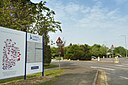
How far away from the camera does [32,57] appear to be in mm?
15102

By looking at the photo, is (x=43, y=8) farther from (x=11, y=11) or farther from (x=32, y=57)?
(x=32, y=57)

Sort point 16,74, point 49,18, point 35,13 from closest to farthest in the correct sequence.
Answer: point 16,74 < point 35,13 < point 49,18

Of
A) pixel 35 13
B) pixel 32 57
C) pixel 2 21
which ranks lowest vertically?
pixel 32 57

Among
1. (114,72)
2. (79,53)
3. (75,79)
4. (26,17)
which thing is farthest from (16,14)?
(79,53)

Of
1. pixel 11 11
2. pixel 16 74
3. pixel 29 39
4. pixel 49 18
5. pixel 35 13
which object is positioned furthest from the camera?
pixel 49 18

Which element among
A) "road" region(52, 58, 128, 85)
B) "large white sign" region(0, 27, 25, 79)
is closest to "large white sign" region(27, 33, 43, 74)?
"large white sign" region(0, 27, 25, 79)

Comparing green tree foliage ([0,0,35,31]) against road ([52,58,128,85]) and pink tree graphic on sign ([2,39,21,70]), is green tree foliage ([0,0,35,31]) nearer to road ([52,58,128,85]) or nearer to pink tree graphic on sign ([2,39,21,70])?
pink tree graphic on sign ([2,39,21,70])

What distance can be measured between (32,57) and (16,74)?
2.51 m

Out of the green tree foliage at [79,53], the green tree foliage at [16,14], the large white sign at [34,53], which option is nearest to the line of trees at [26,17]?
the green tree foliage at [16,14]

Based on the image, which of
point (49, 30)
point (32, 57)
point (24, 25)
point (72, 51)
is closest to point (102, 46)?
point (72, 51)

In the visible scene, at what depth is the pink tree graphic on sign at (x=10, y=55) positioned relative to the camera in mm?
11750

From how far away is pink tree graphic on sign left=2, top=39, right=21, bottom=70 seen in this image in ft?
38.5

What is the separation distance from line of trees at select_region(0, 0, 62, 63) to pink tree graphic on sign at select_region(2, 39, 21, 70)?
7628 mm

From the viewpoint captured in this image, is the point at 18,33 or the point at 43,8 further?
the point at 43,8
